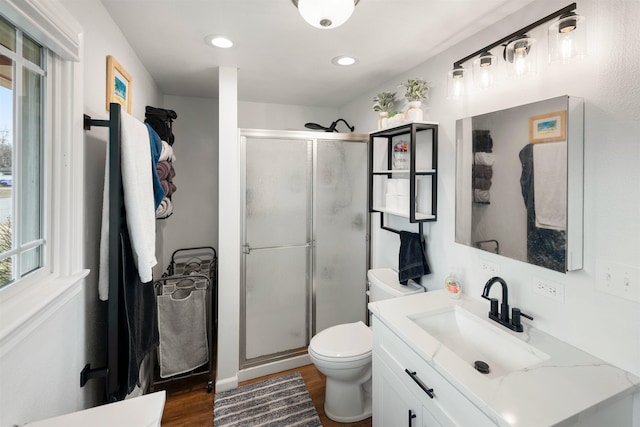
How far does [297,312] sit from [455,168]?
5.58 ft

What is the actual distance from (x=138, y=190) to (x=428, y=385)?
144 centimetres

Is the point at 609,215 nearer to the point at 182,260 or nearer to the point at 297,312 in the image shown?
the point at 297,312

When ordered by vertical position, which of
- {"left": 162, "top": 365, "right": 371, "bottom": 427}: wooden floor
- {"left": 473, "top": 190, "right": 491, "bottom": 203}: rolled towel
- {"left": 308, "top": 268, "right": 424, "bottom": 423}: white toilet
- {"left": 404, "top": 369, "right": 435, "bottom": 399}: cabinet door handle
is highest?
{"left": 473, "top": 190, "right": 491, "bottom": 203}: rolled towel

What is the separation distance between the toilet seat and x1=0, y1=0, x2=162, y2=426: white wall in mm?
1144

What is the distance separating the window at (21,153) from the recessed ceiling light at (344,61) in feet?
4.95

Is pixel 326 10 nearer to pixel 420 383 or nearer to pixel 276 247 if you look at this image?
pixel 420 383

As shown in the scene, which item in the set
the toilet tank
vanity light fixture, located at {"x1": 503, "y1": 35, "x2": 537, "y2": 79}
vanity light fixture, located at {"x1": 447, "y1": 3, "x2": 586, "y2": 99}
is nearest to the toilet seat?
the toilet tank

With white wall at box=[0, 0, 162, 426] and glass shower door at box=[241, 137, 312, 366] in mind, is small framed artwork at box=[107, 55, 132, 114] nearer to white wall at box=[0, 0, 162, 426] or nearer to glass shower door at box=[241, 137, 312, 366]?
white wall at box=[0, 0, 162, 426]

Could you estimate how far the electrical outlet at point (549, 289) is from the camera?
1247 millimetres

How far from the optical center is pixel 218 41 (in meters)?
1.74

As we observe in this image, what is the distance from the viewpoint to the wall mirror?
1161 millimetres

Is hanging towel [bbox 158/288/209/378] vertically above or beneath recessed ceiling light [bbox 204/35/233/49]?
beneath

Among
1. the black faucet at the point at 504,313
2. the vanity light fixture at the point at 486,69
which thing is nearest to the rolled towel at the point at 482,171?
the vanity light fixture at the point at 486,69

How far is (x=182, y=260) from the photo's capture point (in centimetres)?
290
